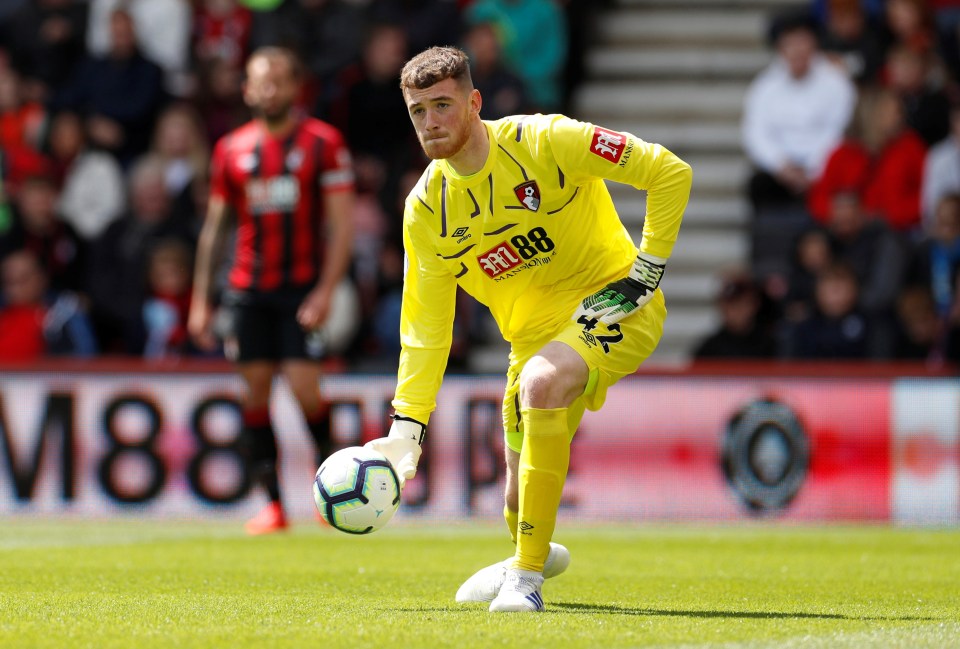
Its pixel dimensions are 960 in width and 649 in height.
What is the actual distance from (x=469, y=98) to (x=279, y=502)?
166 inches

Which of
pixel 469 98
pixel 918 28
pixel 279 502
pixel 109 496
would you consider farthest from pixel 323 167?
pixel 918 28

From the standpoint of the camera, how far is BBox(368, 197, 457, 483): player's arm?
19.9 ft

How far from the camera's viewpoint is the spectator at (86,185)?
47.1 ft

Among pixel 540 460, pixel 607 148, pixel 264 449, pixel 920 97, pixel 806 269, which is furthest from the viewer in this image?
pixel 920 97

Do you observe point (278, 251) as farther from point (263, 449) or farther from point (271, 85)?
point (263, 449)

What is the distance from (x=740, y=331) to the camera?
38.5ft

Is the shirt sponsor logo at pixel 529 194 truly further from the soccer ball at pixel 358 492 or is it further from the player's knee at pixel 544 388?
the soccer ball at pixel 358 492

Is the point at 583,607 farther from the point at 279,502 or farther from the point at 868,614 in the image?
the point at 279,502

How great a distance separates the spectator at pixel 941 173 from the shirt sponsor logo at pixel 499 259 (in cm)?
728

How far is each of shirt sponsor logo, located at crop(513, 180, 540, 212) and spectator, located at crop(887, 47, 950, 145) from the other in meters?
7.78

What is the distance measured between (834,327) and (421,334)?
20.3ft

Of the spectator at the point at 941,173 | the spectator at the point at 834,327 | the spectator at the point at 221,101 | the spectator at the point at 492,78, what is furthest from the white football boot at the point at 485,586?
the spectator at the point at 221,101

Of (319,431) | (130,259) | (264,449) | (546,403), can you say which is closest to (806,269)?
(319,431)

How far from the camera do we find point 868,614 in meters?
5.77
